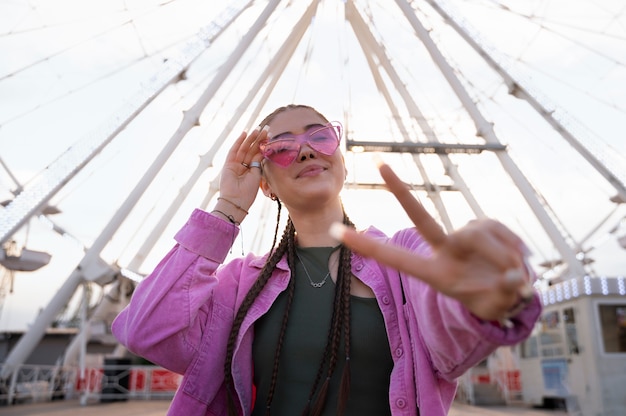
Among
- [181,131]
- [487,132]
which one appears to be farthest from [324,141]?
[487,132]

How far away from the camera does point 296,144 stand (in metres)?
1.97

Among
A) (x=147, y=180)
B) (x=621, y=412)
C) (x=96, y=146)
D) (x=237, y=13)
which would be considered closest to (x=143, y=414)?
(x=147, y=180)

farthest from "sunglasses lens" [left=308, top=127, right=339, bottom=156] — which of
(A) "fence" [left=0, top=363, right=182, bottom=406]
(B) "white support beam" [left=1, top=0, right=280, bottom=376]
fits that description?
(A) "fence" [left=0, top=363, right=182, bottom=406]

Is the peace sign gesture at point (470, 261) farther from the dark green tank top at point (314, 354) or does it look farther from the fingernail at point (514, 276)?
the dark green tank top at point (314, 354)

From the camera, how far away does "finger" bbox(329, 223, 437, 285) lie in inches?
36.6

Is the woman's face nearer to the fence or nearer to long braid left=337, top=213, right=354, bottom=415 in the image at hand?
long braid left=337, top=213, right=354, bottom=415

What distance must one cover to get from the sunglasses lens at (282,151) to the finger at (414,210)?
85cm

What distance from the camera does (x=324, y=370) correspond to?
5.76ft

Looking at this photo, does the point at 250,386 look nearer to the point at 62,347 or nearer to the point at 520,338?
the point at 520,338

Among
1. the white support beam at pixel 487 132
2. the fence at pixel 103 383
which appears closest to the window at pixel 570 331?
the white support beam at pixel 487 132

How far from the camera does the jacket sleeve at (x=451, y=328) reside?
1.15m

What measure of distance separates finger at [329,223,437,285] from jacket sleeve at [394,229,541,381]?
14cm

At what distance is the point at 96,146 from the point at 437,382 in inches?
399

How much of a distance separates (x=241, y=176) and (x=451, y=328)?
994 millimetres
